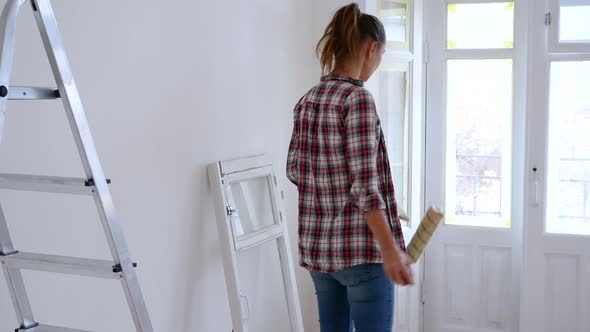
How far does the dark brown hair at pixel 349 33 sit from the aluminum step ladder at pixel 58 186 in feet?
2.94

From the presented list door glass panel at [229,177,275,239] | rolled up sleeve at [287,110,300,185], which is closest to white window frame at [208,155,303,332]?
door glass panel at [229,177,275,239]

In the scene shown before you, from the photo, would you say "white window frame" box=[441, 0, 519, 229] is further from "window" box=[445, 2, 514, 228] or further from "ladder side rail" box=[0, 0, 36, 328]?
"ladder side rail" box=[0, 0, 36, 328]

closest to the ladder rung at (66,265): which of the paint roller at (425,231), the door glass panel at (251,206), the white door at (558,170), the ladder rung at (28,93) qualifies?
the ladder rung at (28,93)

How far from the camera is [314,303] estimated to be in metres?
3.97

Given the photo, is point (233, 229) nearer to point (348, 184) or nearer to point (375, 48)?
point (348, 184)

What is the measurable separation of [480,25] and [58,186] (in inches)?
129

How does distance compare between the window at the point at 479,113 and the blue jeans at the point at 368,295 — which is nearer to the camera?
the blue jeans at the point at 368,295

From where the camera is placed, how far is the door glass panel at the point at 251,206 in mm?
2971

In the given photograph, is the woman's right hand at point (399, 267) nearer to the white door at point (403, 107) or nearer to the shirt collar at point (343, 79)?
the shirt collar at point (343, 79)

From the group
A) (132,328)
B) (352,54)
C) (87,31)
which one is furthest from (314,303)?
(87,31)

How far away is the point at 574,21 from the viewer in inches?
158

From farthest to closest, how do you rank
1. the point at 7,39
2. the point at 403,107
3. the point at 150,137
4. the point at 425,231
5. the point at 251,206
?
the point at 403,107 → the point at 251,206 → the point at 150,137 → the point at 425,231 → the point at 7,39

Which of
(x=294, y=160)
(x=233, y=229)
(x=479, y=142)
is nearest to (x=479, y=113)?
(x=479, y=142)

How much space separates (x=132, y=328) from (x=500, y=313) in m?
2.81
